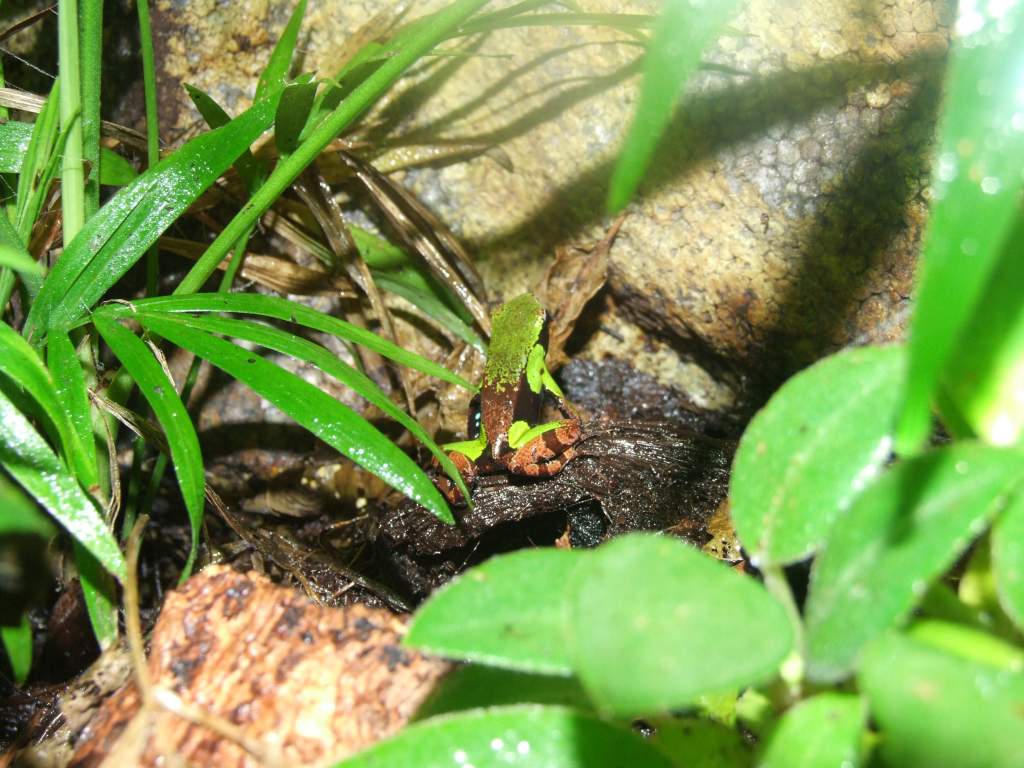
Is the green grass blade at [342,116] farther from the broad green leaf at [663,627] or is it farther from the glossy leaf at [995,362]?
the broad green leaf at [663,627]

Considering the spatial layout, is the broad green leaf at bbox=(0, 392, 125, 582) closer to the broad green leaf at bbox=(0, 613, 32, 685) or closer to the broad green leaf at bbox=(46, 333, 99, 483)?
the broad green leaf at bbox=(46, 333, 99, 483)

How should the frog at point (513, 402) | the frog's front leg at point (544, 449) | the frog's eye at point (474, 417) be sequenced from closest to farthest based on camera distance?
the frog's front leg at point (544, 449)
the frog at point (513, 402)
the frog's eye at point (474, 417)

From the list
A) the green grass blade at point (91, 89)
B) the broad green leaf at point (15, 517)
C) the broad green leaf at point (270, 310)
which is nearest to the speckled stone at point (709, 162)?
the green grass blade at point (91, 89)

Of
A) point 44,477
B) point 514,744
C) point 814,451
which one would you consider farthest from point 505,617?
point 44,477

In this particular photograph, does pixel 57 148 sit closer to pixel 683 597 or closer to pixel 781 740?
pixel 683 597

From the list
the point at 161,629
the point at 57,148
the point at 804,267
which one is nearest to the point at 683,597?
the point at 161,629

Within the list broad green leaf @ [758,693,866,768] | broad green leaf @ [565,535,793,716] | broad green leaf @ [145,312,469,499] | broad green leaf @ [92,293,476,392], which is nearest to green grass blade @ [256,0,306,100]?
broad green leaf @ [92,293,476,392]
